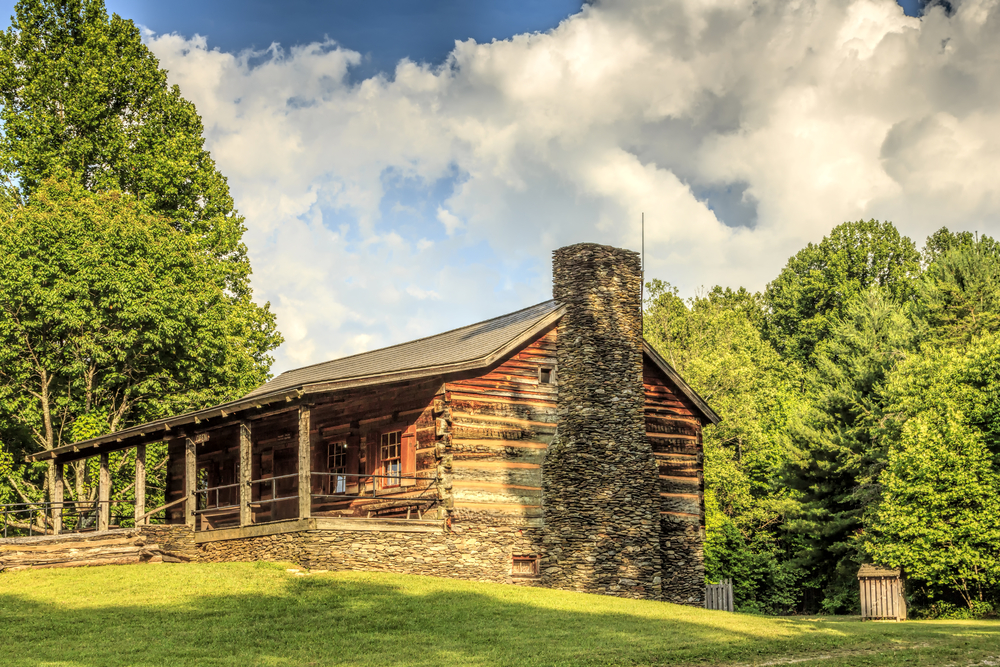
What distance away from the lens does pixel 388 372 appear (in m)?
25.3

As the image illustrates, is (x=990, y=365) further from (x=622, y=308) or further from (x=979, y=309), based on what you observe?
(x=622, y=308)

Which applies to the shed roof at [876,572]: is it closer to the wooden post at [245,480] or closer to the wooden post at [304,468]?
the wooden post at [304,468]

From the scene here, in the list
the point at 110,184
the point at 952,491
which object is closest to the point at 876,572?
the point at 952,491

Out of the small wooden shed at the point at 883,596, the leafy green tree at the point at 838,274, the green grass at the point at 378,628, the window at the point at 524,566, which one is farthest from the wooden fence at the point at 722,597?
the leafy green tree at the point at 838,274

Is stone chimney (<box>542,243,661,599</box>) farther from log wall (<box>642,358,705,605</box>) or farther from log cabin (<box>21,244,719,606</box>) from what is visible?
log wall (<box>642,358,705,605</box>)

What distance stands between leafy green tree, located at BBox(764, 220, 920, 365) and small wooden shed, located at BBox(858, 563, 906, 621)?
36.7 m

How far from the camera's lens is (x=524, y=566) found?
2653 centimetres

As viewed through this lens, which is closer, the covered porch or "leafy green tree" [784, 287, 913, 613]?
the covered porch

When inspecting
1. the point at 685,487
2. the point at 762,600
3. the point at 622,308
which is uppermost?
the point at 622,308

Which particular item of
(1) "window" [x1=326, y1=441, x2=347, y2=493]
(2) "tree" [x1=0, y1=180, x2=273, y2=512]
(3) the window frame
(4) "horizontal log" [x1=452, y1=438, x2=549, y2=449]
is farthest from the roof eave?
(2) "tree" [x1=0, y1=180, x2=273, y2=512]

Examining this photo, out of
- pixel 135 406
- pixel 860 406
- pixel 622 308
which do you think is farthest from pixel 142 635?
pixel 860 406

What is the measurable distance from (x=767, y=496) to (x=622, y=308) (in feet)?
83.3

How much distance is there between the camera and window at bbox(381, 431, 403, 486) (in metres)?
27.7

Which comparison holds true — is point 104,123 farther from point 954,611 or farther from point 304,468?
point 954,611
